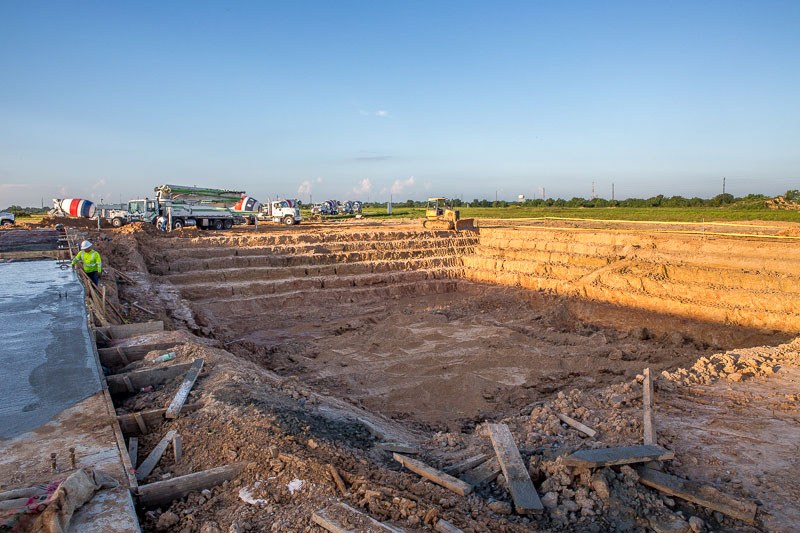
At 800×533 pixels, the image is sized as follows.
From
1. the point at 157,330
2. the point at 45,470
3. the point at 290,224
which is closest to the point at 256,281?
the point at 157,330

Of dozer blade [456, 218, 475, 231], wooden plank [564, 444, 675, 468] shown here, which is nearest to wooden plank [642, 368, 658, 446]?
wooden plank [564, 444, 675, 468]

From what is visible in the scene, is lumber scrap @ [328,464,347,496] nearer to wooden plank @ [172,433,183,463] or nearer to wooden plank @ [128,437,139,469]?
wooden plank @ [172,433,183,463]

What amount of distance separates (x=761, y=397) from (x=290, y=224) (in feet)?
95.9

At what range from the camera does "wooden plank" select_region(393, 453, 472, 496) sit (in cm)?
366

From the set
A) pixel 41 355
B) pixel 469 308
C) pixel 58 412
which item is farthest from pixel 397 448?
pixel 469 308

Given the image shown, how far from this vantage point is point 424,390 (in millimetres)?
8289

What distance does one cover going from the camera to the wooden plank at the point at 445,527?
3086 millimetres

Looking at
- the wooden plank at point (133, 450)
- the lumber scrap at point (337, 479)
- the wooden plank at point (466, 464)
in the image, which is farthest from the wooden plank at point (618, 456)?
the wooden plank at point (133, 450)

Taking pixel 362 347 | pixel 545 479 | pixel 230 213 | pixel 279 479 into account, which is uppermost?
pixel 230 213

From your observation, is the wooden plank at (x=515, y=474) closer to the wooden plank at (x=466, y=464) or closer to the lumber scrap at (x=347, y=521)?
the wooden plank at (x=466, y=464)

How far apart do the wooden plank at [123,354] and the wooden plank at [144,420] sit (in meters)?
2.05

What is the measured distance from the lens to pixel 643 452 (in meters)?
4.16

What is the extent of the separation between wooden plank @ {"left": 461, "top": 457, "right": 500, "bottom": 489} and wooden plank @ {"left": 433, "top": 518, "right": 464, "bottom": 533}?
0.82 metres

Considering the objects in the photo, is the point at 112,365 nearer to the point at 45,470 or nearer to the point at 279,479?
the point at 45,470
